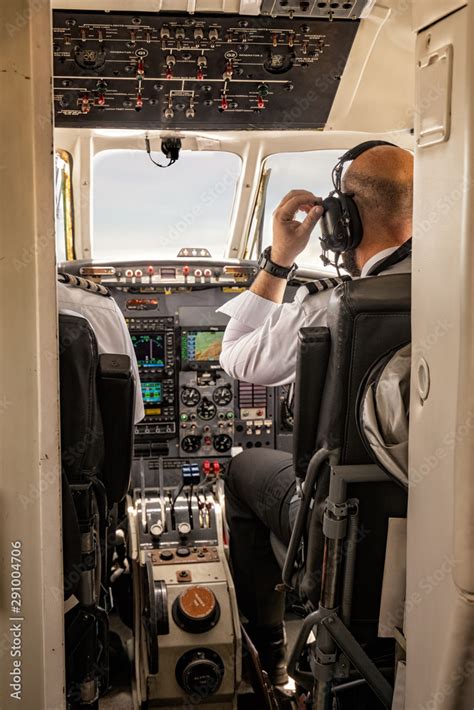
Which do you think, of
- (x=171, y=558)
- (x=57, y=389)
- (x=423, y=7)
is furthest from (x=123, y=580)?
Answer: (x=423, y=7)

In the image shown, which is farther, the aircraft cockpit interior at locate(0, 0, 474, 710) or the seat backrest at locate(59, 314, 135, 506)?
the seat backrest at locate(59, 314, 135, 506)

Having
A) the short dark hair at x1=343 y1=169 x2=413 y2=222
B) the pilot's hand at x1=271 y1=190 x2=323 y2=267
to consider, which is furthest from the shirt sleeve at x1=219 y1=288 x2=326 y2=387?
the short dark hair at x1=343 y1=169 x2=413 y2=222

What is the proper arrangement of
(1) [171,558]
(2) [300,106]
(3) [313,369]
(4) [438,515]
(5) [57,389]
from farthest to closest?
1. (1) [171,558]
2. (2) [300,106]
3. (3) [313,369]
4. (5) [57,389]
5. (4) [438,515]

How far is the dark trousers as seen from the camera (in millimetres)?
2564

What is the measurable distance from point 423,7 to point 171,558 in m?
2.14

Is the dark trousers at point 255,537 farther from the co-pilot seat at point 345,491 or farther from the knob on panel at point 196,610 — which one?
the co-pilot seat at point 345,491

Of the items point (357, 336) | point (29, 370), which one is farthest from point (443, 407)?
point (29, 370)

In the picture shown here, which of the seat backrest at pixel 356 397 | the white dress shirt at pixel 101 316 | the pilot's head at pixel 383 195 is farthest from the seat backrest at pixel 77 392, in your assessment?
the pilot's head at pixel 383 195

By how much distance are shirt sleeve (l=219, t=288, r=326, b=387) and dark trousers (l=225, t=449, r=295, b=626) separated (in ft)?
1.86

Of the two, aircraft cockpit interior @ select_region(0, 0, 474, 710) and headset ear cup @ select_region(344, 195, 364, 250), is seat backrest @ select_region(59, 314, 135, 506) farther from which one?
headset ear cup @ select_region(344, 195, 364, 250)

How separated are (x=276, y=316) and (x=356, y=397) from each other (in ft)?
1.52

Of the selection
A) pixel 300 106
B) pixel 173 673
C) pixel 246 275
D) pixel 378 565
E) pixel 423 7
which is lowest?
pixel 173 673

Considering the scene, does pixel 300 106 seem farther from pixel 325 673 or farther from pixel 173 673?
pixel 173 673

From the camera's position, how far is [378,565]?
170 cm
